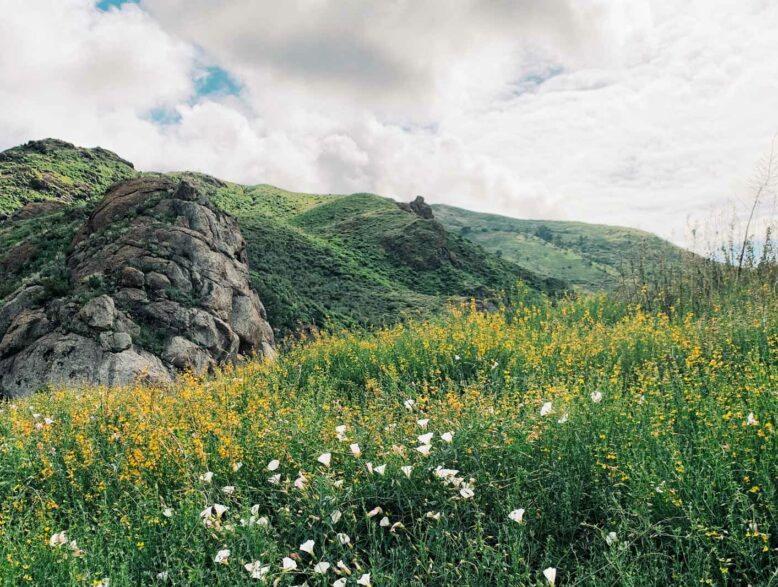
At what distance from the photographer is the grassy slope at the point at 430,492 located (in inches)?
119

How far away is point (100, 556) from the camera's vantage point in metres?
3.50

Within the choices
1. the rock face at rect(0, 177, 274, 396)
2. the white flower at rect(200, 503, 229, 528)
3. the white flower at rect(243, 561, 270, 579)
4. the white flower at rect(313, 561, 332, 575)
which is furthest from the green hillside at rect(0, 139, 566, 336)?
the white flower at rect(313, 561, 332, 575)

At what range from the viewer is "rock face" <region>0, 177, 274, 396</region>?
15.6 meters

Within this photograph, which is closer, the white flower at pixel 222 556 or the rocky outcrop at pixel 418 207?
the white flower at pixel 222 556

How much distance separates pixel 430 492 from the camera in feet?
11.8

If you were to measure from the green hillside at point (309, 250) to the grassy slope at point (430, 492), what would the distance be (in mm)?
16705

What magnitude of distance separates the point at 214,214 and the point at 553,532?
23.1 metres

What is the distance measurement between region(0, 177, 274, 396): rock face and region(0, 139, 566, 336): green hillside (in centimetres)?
168

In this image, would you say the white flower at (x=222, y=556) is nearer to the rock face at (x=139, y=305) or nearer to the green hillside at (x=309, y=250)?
the rock face at (x=139, y=305)

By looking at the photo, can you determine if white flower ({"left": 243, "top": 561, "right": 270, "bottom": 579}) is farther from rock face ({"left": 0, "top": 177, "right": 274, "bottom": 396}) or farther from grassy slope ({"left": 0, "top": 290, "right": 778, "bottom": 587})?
rock face ({"left": 0, "top": 177, "right": 274, "bottom": 396})

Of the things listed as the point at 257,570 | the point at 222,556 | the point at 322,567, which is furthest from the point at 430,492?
the point at 222,556

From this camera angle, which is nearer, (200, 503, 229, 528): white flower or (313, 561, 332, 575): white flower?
(313, 561, 332, 575): white flower

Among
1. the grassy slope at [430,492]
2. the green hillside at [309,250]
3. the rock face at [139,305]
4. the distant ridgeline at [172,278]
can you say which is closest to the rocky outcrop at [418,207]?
the green hillside at [309,250]

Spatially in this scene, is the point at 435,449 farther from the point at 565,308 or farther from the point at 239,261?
the point at 239,261
